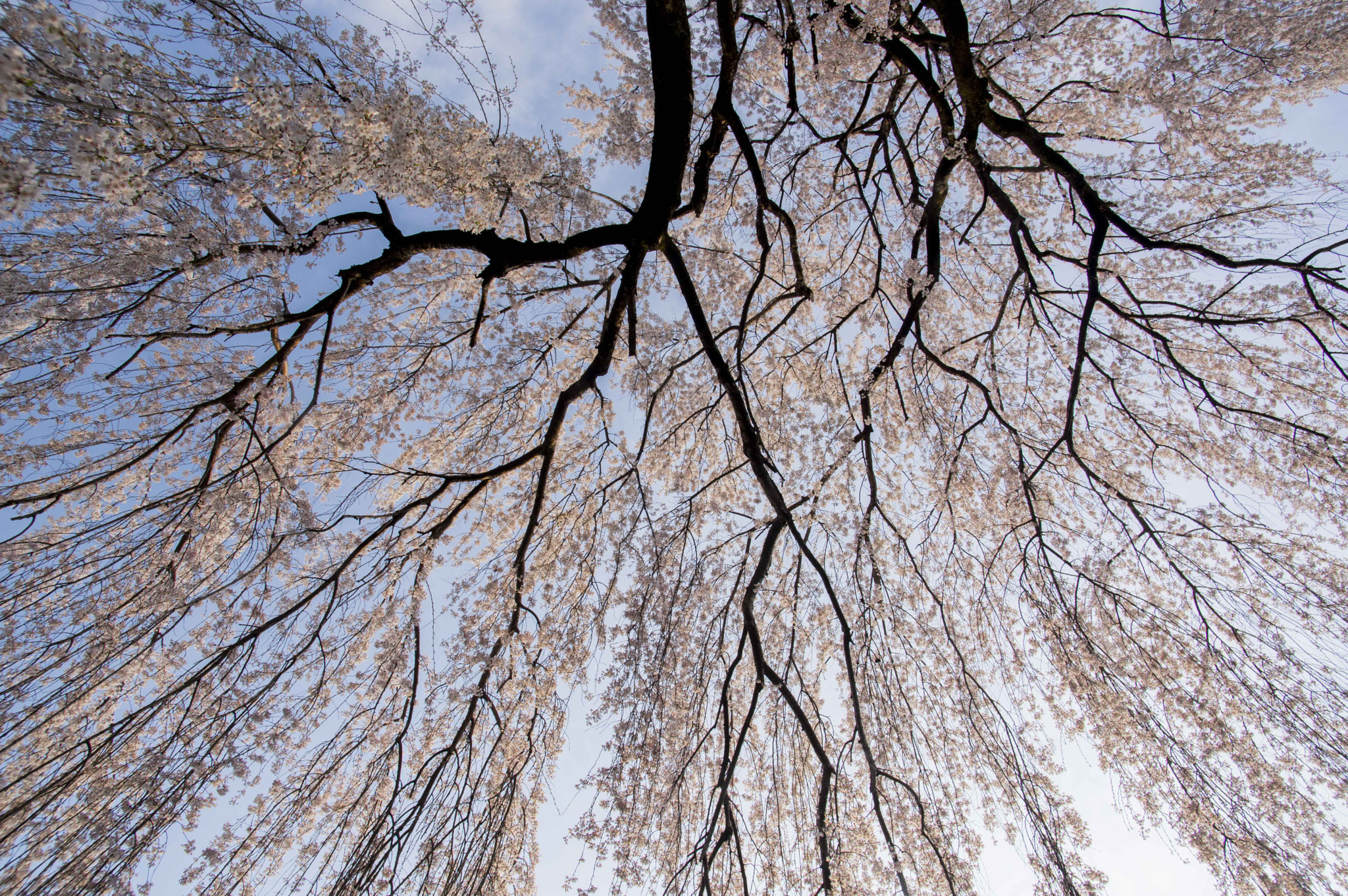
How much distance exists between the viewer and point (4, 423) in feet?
8.75

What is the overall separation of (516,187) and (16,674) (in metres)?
3.46

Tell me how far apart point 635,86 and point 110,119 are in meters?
4.66

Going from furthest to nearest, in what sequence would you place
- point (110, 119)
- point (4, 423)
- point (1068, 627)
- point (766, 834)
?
point (766, 834)
point (1068, 627)
point (4, 423)
point (110, 119)

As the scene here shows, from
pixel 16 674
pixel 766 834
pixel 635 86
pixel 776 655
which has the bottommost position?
pixel 766 834

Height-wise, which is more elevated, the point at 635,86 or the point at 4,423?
the point at 635,86

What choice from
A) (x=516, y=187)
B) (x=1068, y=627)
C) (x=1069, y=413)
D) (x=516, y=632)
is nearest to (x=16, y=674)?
(x=516, y=632)

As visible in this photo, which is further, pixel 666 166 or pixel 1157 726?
pixel 666 166

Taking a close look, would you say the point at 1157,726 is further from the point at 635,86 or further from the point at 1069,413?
the point at 635,86

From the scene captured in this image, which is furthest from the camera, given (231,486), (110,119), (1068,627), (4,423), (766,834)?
(766,834)

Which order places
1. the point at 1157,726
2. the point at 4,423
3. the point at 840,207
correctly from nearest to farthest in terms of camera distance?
the point at 4,423, the point at 1157,726, the point at 840,207

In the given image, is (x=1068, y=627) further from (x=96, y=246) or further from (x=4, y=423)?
(x=4, y=423)

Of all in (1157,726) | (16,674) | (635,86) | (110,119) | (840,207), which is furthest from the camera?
(840,207)

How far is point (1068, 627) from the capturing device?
11.0ft

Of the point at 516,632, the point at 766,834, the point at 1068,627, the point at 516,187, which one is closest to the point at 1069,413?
the point at 1068,627
